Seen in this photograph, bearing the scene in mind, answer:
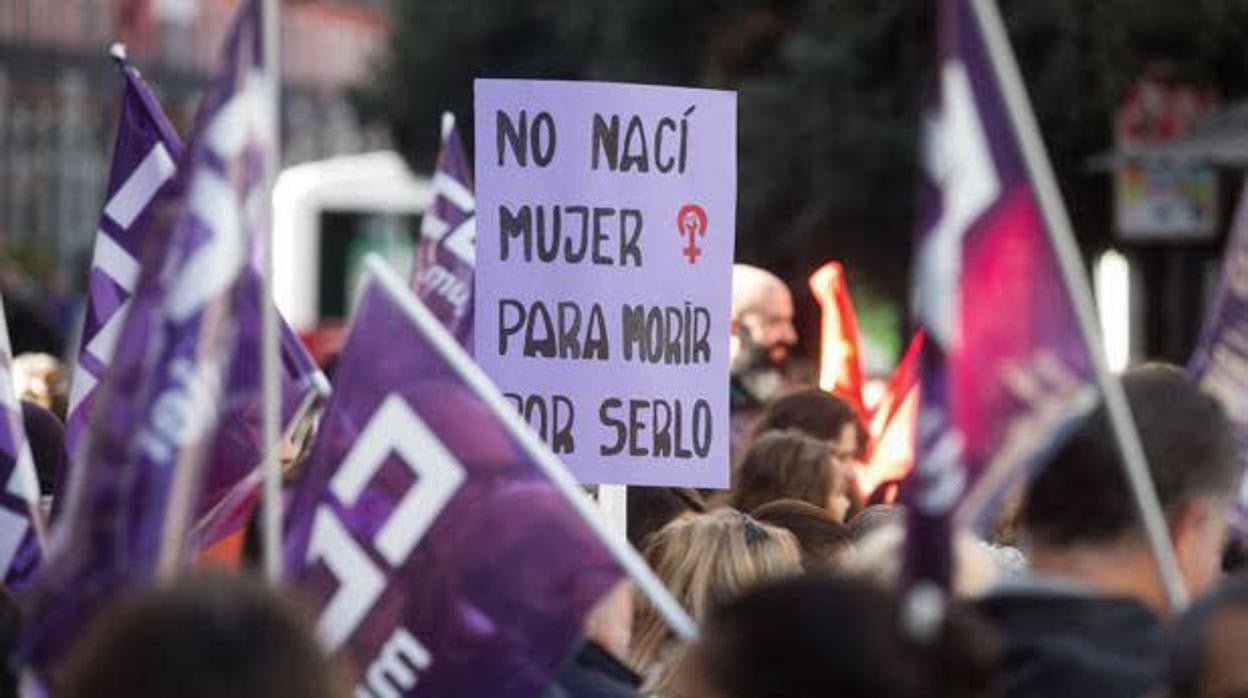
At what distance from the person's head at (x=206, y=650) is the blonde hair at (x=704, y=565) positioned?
2591 mm

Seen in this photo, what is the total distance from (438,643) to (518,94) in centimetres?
319

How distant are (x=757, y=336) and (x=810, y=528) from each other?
3.35 m

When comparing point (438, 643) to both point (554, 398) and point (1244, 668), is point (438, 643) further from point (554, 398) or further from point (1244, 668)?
point (554, 398)

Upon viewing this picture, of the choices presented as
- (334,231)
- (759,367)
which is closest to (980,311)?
(759,367)

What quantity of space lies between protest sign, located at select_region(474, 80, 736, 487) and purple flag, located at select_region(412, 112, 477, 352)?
1653 millimetres

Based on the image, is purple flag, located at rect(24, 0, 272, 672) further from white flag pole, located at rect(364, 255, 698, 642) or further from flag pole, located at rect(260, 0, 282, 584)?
white flag pole, located at rect(364, 255, 698, 642)

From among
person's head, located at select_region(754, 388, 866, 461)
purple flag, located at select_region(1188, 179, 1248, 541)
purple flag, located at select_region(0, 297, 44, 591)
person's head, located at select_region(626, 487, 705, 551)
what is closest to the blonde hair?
purple flag, located at select_region(1188, 179, 1248, 541)

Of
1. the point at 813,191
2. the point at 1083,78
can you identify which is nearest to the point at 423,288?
the point at 1083,78

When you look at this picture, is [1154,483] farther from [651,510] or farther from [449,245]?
[449,245]

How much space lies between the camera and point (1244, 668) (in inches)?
162

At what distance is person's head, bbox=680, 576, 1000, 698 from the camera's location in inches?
155

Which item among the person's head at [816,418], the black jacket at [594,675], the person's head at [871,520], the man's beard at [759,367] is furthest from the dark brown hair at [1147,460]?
the man's beard at [759,367]

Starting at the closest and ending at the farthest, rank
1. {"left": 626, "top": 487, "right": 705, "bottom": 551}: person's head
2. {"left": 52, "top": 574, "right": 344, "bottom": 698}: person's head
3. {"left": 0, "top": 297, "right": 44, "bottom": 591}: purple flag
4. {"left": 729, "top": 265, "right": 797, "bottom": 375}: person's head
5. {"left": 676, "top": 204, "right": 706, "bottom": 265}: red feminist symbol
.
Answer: {"left": 52, "top": 574, "right": 344, "bottom": 698}: person's head → {"left": 0, "top": 297, "right": 44, "bottom": 591}: purple flag → {"left": 676, "top": 204, "right": 706, "bottom": 265}: red feminist symbol → {"left": 626, "top": 487, "right": 705, "bottom": 551}: person's head → {"left": 729, "top": 265, "right": 797, "bottom": 375}: person's head

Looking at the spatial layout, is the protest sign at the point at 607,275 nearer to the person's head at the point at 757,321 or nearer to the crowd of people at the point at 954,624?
the crowd of people at the point at 954,624
